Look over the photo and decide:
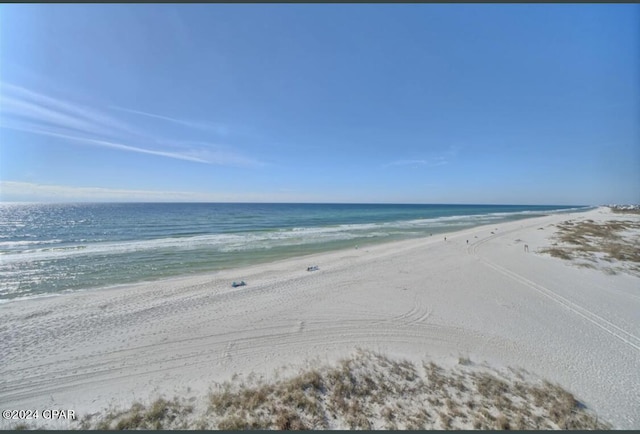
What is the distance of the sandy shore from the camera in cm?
536

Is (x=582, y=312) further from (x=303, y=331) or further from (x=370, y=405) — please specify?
(x=303, y=331)

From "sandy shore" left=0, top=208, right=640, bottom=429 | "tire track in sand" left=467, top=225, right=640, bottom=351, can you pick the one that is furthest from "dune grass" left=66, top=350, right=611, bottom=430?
"tire track in sand" left=467, top=225, right=640, bottom=351

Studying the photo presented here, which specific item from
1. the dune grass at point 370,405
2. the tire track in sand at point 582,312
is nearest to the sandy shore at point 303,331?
the tire track in sand at point 582,312

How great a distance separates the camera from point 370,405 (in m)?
4.62

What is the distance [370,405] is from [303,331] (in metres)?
3.18

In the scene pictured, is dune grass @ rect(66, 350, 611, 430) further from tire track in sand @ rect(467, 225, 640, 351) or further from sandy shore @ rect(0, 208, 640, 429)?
tire track in sand @ rect(467, 225, 640, 351)

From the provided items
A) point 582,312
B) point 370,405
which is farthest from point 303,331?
point 582,312

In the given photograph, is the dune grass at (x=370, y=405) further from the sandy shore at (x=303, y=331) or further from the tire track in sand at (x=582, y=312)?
the tire track in sand at (x=582, y=312)

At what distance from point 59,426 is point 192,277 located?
902cm

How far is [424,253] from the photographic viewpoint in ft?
60.7

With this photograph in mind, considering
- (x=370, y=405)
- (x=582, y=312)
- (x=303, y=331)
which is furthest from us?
(x=582, y=312)

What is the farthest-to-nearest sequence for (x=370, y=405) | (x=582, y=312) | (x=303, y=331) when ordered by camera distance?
(x=582, y=312) → (x=303, y=331) → (x=370, y=405)

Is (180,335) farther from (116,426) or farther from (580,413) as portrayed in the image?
(580,413)

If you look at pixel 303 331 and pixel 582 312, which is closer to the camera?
pixel 303 331
